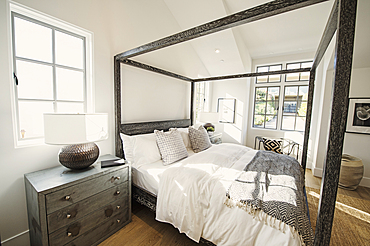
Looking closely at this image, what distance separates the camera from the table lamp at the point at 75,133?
135 cm

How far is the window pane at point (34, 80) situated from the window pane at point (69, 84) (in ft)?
0.25

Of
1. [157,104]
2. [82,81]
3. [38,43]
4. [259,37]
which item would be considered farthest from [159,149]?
[259,37]

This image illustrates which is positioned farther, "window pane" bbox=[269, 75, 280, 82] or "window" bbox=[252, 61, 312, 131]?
"window pane" bbox=[269, 75, 280, 82]

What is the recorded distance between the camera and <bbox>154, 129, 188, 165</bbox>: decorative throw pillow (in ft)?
6.99

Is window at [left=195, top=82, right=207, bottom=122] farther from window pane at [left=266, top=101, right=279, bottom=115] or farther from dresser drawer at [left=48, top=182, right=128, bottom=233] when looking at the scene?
dresser drawer at [left=48, top=182, right=128, bottom=233]

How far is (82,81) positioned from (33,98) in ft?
1.74

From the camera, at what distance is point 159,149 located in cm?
224

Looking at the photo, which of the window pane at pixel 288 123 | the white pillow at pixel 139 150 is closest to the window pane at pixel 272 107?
the window pane at pixel 288 123

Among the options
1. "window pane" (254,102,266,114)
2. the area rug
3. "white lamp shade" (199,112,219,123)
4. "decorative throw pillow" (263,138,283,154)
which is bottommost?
the area rug

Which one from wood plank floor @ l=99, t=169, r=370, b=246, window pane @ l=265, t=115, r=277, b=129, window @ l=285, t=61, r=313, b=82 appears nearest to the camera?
wood plank floor @ l=99, t=169, r=370, b=246

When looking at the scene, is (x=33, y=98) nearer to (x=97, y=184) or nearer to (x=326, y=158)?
(x=97, y=184)

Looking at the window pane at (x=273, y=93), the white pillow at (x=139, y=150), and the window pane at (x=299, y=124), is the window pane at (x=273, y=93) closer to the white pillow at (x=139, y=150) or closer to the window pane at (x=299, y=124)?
the window pane at (x=299, y=124)

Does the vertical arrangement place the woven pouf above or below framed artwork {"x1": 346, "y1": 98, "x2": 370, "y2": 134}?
below

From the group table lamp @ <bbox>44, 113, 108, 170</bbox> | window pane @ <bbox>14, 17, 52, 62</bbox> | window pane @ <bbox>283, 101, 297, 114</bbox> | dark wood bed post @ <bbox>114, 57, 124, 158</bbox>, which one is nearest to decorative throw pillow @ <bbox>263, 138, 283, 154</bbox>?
window pane @ <bbox>283, 101, 297, 114</bbox>
